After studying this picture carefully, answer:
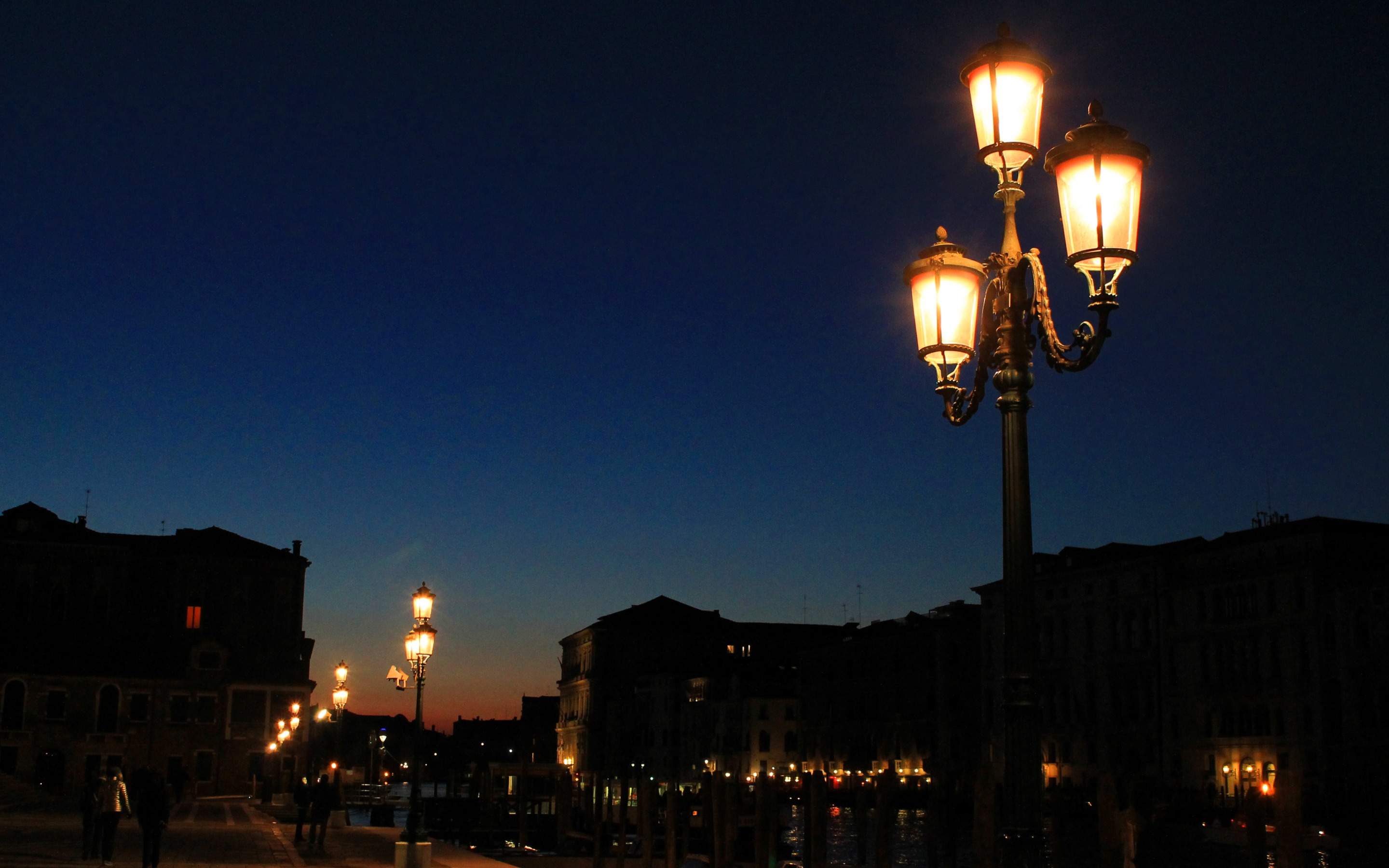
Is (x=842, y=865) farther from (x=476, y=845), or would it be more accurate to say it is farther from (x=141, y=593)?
(x=141, y=593)

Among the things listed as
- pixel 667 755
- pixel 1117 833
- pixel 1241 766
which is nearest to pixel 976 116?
pixel 1117 833

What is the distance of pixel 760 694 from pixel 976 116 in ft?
311

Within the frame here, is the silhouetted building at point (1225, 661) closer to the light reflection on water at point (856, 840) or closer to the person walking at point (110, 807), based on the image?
the light reflection on water at point (856, 840)

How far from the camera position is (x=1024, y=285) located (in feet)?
23.8

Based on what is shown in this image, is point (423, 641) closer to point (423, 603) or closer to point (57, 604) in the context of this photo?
point (423, 603)

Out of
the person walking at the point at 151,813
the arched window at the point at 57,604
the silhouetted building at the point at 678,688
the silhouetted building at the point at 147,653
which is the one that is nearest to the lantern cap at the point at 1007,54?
the person walking at the point at 151,813

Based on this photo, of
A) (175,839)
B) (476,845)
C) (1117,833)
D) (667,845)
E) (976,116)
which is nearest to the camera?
(976,116)

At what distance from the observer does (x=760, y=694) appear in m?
99.6

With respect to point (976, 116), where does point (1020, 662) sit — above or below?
below

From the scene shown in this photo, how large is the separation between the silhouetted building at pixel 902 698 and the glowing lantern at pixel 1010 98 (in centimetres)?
6426

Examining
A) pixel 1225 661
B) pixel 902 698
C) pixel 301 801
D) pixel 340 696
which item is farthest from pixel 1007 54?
pixel 902 698

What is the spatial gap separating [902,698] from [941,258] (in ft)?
251

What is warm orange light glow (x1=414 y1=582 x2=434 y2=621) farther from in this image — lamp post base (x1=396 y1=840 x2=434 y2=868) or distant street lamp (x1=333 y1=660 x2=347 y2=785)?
distant street lamp (x1=333 y1=660 x2=347 y2=785)

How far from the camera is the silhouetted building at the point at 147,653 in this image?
2434 inches
